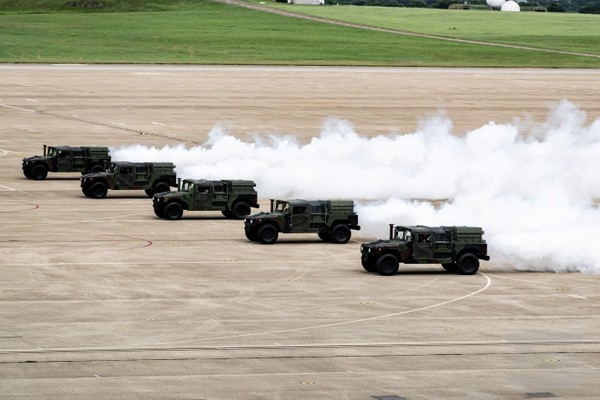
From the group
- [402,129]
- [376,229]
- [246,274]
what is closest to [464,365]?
[246,274]

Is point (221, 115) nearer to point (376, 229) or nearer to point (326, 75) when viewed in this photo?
point (326, 75)

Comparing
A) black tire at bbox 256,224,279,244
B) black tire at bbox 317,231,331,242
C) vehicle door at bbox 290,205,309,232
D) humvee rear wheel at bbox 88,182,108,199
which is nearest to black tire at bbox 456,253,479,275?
vehicle door at bbox 290,205,309,232

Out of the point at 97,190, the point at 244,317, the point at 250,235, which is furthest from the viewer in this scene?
the point at 97,190

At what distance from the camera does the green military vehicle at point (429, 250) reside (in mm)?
53656

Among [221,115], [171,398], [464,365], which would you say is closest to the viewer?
[171,398]

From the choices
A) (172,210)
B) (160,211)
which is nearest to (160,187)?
(160,211)

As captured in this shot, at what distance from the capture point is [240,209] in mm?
70250

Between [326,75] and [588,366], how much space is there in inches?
5919

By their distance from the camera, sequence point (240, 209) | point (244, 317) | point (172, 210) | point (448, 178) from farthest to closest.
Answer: point (448, 178) → point (240, 209) → point (172, 210) → point (244, 317)

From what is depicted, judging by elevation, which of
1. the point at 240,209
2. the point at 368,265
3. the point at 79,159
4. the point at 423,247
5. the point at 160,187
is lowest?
the point at 368,265

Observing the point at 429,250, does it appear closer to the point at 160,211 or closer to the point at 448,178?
the point at 160,211

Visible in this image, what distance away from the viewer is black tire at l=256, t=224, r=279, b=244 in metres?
61.5

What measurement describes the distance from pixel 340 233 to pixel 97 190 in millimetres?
21250

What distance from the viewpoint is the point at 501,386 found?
119 feet
